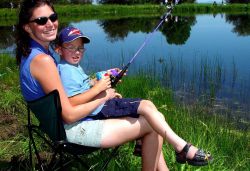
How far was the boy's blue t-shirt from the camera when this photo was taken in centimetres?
328

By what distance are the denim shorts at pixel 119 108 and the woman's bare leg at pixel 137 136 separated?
0.16ft

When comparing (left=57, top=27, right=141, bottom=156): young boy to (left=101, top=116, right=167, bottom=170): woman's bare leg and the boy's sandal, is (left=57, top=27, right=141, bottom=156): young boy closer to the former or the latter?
(left=101, top=116, right=167, bottom=170): woman's bare leg

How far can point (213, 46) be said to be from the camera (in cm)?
1728

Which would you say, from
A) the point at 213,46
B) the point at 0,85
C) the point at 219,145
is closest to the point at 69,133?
the point at 219,145

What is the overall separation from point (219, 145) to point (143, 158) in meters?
1.60

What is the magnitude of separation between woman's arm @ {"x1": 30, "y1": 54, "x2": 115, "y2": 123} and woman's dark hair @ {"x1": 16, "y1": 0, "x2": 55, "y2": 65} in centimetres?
18

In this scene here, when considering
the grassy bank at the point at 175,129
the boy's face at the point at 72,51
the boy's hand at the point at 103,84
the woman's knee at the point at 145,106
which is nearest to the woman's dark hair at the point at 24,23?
the boy's face at the point at 72,51

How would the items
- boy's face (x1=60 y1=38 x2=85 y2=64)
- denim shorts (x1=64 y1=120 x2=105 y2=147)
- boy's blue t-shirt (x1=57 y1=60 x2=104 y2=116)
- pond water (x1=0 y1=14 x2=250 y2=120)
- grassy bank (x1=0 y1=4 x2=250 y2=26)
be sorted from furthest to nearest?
grassy bank (x1=0 y1=4 x2=250 y2=26)
pond water (x1=0 y1=14 x2=250 y2=120)
boy's face (x1=60 y1=38 x2=85 y2=64)
boy's blue t-shirt (x1=57 y1=60 x2=104 y2=116)
denim shorts (x1=64 y1=120 x2=105 y2=147)

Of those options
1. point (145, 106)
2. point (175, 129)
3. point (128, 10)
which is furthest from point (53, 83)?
point (128, 10)

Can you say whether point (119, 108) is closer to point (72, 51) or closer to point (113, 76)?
point (113, 76)

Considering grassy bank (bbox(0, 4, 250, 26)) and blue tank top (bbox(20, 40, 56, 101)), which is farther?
grassy bank (bbox(0, 4, 250, 26))

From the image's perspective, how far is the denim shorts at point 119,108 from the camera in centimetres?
324

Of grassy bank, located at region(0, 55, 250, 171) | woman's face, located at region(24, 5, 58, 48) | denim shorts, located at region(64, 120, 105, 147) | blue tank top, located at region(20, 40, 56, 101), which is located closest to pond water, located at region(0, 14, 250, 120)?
grassy bank, located at region(0, 55, 250, 171)

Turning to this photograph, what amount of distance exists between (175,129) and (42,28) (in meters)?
2.21
